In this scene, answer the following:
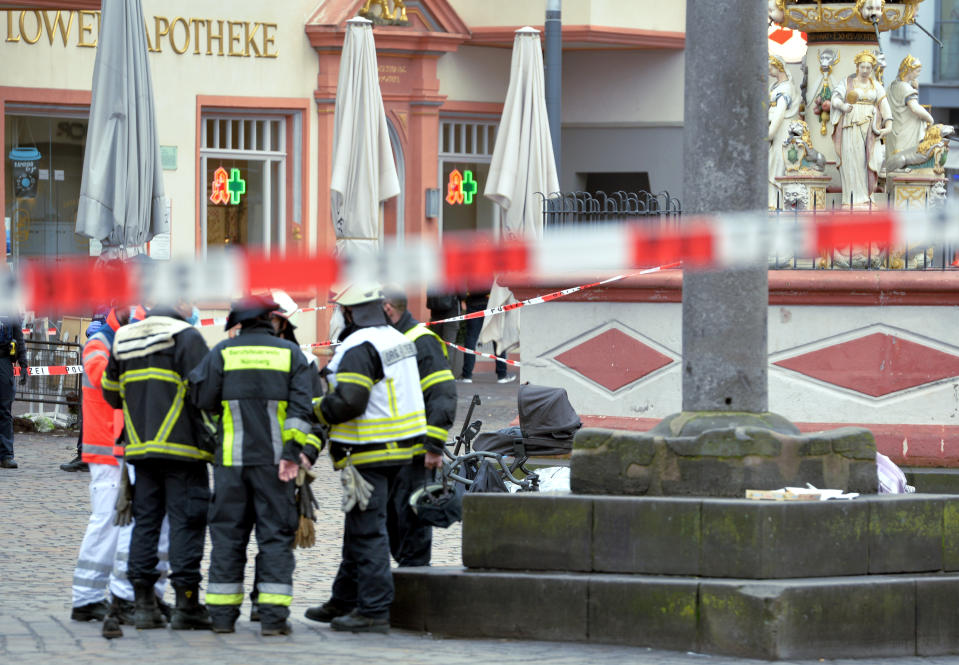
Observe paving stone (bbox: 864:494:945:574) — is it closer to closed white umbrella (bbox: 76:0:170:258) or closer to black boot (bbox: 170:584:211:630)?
black boot (bbox: 170:584:211:630)

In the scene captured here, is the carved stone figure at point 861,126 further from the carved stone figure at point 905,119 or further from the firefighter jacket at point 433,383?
the firefighter jacket at point 433,383

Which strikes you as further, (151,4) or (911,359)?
(151,4)

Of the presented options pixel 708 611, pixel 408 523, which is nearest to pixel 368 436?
pixel 408 523

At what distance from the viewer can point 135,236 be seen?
16219mm

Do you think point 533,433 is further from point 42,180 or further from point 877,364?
point 42,180

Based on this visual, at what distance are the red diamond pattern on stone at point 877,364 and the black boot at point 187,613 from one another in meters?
5.83

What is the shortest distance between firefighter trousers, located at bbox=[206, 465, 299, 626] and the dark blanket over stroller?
3732mm

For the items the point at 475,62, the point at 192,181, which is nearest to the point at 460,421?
the point at 192,181

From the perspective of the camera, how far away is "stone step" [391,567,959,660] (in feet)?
27.1

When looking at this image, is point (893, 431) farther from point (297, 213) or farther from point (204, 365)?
point (297, 213)

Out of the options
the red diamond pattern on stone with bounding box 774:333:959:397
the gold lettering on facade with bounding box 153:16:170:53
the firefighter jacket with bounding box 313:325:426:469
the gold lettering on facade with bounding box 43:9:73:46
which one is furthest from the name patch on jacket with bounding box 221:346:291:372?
the gold lettering on facade with bounding box 153:16:170:53

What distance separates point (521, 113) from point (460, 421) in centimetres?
490

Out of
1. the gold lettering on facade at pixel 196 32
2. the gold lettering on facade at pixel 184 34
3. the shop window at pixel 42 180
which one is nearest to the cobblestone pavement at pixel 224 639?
the shop window at pixel 42 180

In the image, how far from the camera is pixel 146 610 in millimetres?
8930
